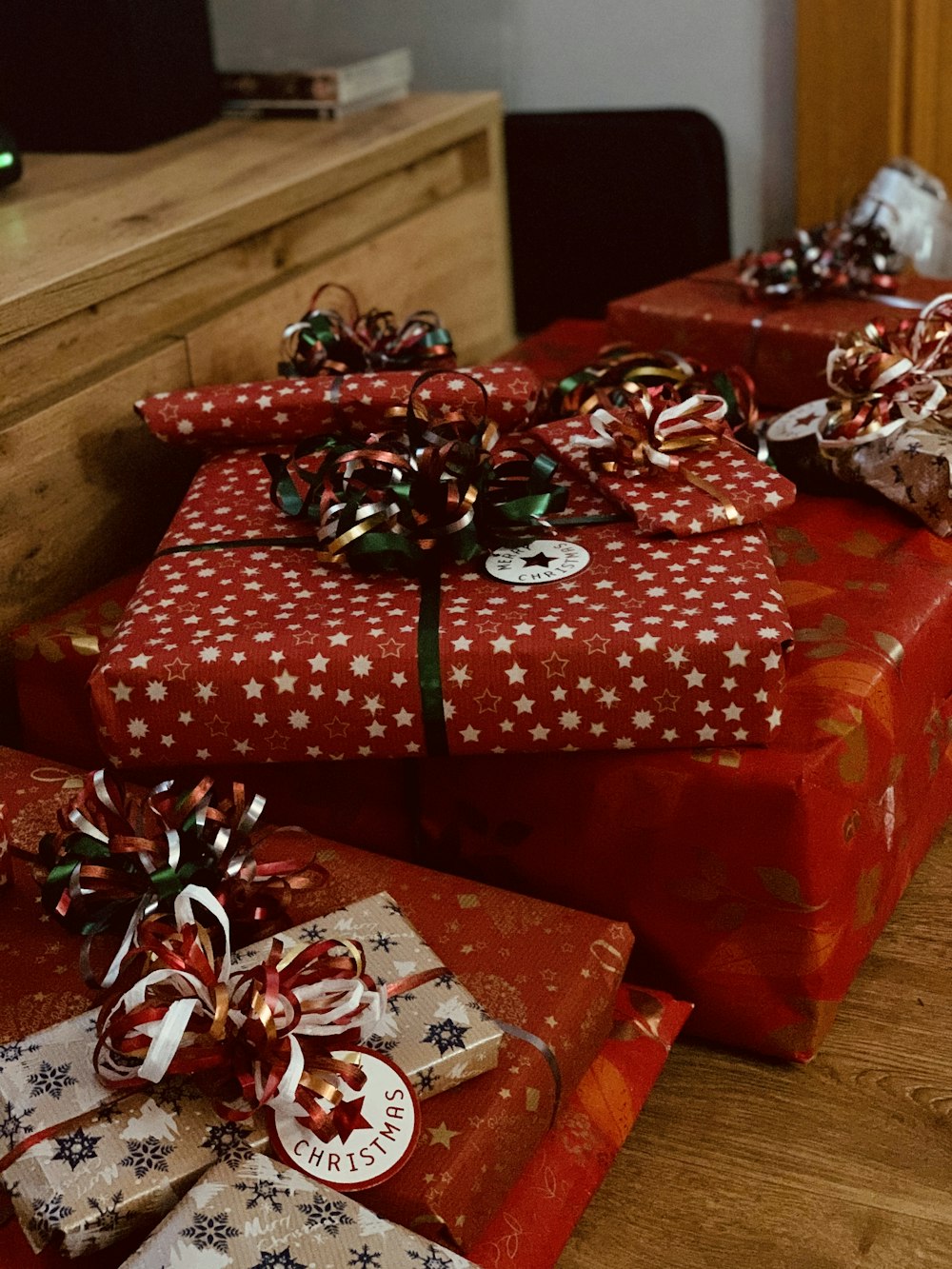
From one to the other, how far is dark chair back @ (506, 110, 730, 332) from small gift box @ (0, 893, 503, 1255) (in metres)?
1.12

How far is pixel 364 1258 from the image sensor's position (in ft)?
1.87

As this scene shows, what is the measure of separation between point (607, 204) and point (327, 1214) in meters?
1.32

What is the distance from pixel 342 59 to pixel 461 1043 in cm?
130

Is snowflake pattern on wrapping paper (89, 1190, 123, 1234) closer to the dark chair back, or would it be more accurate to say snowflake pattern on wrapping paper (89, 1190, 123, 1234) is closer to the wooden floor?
the wooden floor

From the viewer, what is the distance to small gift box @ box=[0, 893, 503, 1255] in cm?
60

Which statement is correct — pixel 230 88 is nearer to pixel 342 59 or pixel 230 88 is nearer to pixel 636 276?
pixel 342 59

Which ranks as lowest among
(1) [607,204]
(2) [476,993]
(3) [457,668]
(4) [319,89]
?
(2) [476,993]

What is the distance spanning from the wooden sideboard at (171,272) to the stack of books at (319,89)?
27 millimetres

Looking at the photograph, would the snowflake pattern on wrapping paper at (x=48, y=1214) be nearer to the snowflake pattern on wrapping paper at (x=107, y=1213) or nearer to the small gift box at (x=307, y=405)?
the snowflake pattern on wrapping paper at (x=107, y=1213)

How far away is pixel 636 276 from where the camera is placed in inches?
65.4

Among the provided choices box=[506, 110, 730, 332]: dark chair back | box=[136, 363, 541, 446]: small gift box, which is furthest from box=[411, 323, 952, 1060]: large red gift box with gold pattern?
box=[506, 110, 730, 332]: dark chair back

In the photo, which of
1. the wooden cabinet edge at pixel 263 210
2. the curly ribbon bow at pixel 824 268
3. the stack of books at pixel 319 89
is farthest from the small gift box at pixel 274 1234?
the stack of books at pixel 319 89

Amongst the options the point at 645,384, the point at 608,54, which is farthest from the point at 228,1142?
the point at 608,54

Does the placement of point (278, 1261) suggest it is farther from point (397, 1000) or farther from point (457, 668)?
point (457, 668)
